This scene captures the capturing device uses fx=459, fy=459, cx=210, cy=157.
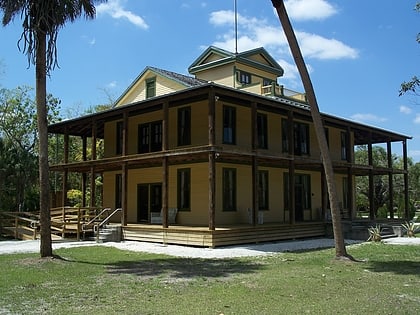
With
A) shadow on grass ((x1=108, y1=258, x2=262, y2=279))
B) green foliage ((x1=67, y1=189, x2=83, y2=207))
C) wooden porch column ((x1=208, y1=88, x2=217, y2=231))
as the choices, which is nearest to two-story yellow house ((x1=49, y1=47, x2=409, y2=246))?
wooden porch column ((x1=208, y1=88, x2=217, y2=231))

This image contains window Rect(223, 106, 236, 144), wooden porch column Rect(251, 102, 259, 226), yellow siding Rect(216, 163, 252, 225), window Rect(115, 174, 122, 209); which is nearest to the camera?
wooden porch column Rect(251, 102, 259, 226)

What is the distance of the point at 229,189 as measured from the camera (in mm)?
20797

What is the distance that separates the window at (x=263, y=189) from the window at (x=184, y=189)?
12.0 feet

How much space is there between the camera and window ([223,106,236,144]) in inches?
808

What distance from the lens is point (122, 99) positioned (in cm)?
2586

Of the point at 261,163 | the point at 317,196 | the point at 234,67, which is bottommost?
the point at 317,196

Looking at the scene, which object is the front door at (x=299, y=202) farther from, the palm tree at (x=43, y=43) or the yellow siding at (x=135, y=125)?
the palm tree at (x=43, y=43)

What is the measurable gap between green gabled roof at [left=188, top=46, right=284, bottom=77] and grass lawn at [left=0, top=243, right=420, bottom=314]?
50.6ft

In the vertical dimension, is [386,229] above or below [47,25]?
below

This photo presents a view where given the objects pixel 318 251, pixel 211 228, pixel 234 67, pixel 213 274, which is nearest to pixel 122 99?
pixel 234 67

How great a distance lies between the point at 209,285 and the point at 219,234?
736 centimetres

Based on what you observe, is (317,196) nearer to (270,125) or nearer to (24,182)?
(270,125)

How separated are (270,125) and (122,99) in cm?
863

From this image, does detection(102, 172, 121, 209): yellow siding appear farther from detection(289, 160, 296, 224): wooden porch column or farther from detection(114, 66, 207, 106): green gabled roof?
detection(289, 160, 296, 224): wooden porch column
